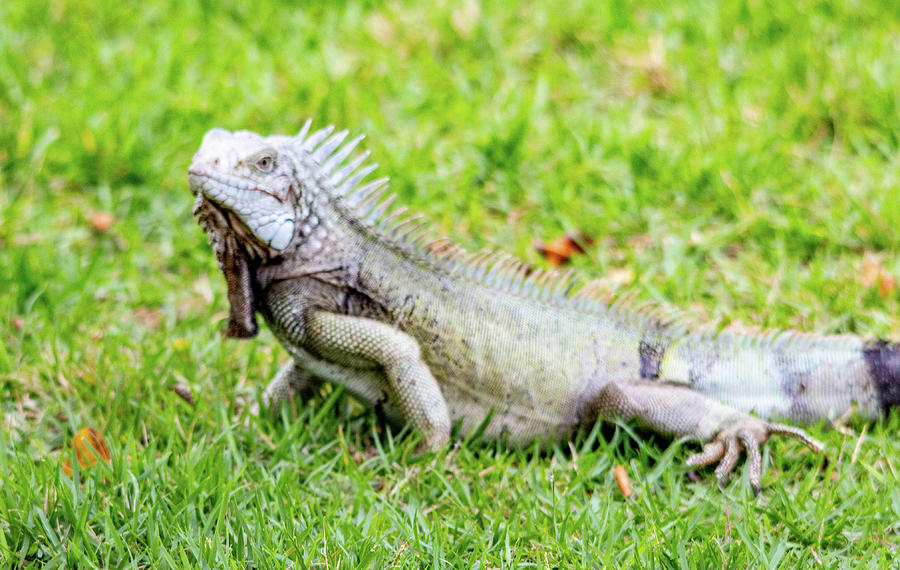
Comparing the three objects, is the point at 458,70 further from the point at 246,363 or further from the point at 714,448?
the point at 714,448

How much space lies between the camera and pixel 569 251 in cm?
555

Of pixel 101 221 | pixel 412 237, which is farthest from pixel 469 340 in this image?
pixel 101 221

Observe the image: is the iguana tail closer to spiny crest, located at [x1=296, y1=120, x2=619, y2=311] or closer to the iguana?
the iguana

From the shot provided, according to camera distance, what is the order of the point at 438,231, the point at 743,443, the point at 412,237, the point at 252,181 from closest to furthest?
the point at 252,181
the point at 743,443
the point at 412,237
the point at 438,231

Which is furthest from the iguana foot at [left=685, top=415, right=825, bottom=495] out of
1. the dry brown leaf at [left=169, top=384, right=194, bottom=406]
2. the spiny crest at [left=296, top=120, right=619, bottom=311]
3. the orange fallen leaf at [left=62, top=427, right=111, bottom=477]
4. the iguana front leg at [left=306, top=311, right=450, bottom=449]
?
the orange fallen leaf at [left=62, top=427, right=111, bottom=477]

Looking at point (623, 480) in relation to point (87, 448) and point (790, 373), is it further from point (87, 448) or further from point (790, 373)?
point (87, 448)

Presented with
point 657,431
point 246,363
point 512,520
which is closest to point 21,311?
point 246,363

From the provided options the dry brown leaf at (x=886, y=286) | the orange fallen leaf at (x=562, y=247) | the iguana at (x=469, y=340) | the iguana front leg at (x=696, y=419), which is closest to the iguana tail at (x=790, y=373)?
the iguana at (x=469, y=340)

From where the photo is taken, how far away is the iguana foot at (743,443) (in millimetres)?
3916

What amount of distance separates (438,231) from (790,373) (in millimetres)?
2156

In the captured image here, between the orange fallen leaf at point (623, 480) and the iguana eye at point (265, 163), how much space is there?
5.74 feet

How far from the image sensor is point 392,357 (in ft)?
13.0

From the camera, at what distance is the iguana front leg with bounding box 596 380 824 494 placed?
397 cm

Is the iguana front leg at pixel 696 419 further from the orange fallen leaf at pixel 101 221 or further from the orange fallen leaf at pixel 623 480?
the orange fallen leaf at pixel 101 221
